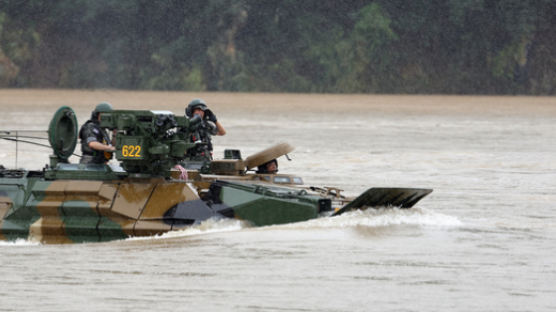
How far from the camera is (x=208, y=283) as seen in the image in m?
13.8

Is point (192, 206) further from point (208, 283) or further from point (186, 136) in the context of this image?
point (208, 283)

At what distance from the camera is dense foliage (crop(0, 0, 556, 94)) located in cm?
7362

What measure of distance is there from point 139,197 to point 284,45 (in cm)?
6121

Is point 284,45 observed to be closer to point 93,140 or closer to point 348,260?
point 93,140

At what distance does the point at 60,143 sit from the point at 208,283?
427 cm

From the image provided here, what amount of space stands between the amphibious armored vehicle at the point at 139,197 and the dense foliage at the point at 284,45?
56.7 metres

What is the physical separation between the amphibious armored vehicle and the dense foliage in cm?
5672

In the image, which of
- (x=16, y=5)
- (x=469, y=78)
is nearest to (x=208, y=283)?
(x=469, y=78)

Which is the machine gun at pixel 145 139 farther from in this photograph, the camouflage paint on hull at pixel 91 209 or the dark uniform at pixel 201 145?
the dark uniform at pixel 201 145

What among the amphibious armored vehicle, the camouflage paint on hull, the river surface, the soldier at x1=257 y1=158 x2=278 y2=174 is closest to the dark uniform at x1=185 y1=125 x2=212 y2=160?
the soldier at x1=257 y1=158 x2=278 y2=174

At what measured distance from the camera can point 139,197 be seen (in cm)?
1658

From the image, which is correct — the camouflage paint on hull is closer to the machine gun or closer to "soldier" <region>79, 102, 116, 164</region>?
the machine gun

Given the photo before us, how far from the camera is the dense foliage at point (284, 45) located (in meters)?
73.6

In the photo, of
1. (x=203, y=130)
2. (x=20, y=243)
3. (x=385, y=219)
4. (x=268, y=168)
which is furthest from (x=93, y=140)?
(x=385, y=219)
